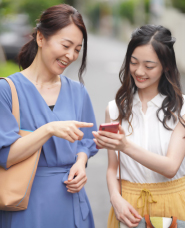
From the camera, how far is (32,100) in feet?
7.38

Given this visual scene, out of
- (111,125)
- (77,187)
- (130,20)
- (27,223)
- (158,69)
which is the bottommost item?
(130,20)

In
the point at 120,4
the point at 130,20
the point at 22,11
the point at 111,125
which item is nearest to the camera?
the point at 111,125

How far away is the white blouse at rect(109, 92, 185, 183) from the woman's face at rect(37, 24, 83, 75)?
21.6 inches

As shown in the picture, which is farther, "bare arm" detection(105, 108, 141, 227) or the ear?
the ear

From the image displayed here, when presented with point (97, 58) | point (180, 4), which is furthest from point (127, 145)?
point (97, 58)

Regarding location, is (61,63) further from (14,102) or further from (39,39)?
(14,102)

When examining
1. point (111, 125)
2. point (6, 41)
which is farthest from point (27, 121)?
point (6, 41)

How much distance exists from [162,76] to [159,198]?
31.7 inches


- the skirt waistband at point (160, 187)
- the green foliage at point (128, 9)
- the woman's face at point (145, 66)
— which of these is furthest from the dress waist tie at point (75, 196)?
the green foliage at point (128, 9)

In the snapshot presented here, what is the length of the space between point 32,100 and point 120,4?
1754 inches

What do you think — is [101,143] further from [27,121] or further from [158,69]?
[158,69]

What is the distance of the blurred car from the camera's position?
571 inches

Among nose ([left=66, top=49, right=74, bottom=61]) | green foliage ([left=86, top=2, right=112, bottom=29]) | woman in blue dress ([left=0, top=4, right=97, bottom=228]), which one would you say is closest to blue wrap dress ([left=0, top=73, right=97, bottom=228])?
woman in blue dress ([left=0, top=4, right=97, bottom=228])

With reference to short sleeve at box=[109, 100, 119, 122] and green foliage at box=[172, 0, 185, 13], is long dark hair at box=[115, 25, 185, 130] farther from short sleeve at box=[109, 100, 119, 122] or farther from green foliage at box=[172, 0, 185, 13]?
green foliage at box=[172, 0, 185, 13]
